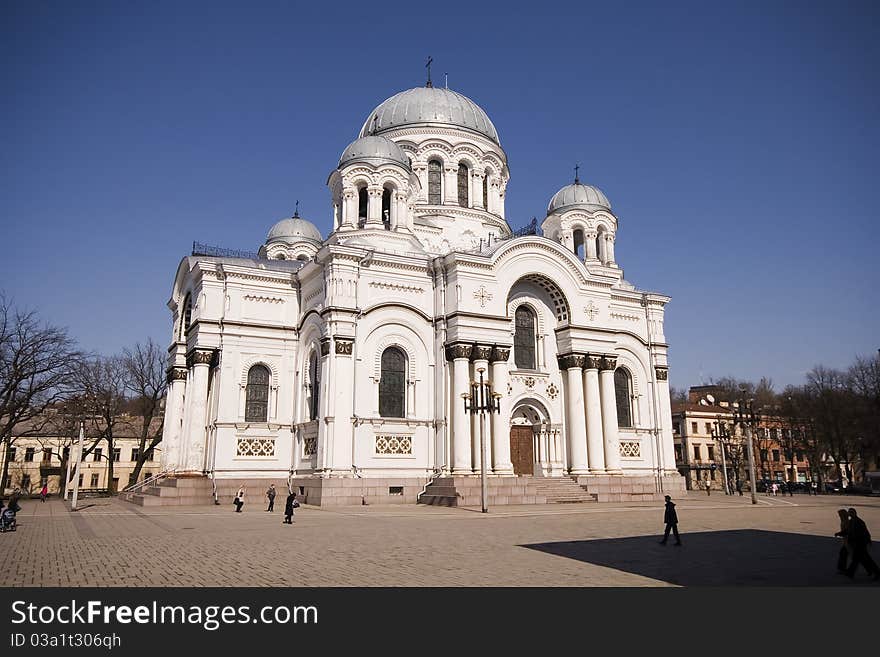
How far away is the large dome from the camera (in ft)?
138

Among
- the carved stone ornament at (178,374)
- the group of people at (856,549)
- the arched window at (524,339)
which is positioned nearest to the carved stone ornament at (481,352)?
the arched window at (524,339)

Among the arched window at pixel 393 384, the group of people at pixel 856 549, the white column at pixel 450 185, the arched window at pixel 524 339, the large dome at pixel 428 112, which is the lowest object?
the group of people at pixel 856 549

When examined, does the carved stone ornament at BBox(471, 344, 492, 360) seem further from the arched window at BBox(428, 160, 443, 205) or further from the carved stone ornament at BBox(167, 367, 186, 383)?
the carved stone ornament at BBox(167, 367, 186, 383)

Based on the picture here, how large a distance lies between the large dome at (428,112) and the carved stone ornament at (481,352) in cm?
1632

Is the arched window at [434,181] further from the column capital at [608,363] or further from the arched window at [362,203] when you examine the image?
the column capital at [608,363]

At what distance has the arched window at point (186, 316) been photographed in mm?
35525

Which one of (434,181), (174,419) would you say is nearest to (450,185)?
(434,181)

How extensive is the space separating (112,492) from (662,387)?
33330 mm

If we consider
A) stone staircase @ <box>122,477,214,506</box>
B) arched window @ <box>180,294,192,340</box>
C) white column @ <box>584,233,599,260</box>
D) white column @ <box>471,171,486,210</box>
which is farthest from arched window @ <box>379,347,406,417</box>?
white column @ <box>584,233,599,260</box>

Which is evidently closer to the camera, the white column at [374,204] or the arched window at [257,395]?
the arched window at [257,395]

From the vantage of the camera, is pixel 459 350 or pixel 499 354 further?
pixel 499 354

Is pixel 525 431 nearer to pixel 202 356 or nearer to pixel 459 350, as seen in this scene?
pixel 459 350

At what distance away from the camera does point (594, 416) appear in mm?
34406

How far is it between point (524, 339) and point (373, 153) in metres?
12.6
